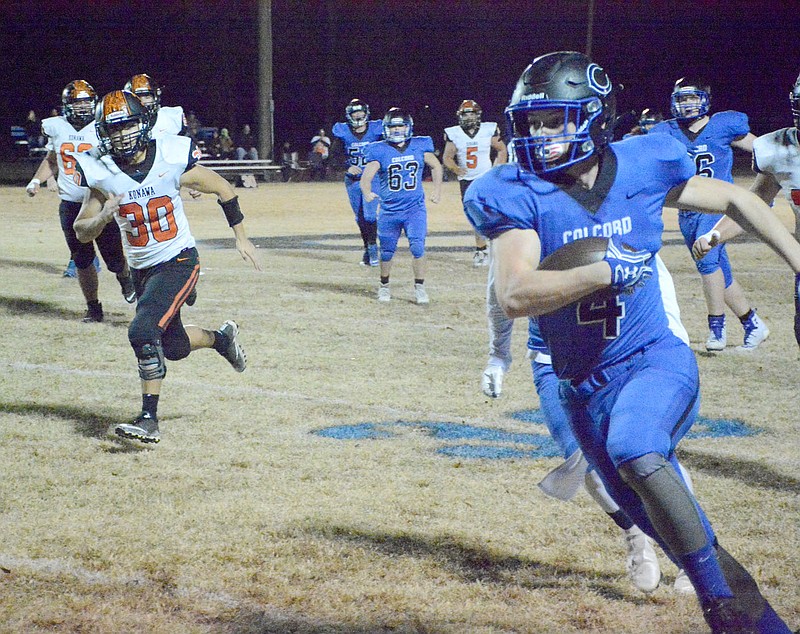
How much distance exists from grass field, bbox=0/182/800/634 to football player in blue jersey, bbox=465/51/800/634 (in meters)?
0.73

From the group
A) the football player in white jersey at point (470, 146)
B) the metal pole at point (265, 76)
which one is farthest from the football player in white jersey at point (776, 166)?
the metal pole at point (265, 76)

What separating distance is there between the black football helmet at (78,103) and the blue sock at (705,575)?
8.49m

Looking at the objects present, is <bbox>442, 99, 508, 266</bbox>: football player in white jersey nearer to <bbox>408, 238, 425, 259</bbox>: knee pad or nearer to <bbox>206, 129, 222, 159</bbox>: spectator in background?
<bbox>408, 238, 425, 259</bbox>: knee pad

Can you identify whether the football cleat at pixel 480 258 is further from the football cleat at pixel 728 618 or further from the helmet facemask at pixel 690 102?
the football cleat at pixel 728 618

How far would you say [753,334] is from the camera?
8.79 m

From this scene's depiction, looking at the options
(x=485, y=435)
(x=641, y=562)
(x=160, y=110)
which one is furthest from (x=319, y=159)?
(x=641, y=562)

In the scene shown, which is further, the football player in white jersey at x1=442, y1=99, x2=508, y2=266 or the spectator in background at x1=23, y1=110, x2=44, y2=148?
the spectator in background at x1=23, y1=110, x2=44, y2=148

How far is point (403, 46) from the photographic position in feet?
137

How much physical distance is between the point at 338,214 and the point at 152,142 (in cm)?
1516

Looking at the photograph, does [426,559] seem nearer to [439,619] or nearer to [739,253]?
[439,619]

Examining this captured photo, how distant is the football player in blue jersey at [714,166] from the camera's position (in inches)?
345

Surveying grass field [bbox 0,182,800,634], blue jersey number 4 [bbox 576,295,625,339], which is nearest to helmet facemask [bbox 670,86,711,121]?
grass field [bbox 0,182,800,634]

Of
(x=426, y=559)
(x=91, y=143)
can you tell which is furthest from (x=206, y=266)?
(x=426, y=559)

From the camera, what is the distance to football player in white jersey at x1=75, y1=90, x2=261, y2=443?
6.31 meters
